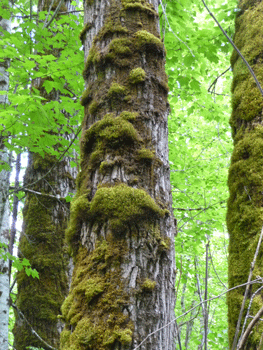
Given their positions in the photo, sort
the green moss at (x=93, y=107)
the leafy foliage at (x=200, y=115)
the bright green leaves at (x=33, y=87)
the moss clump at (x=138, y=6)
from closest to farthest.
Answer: the green moss at (x=93, y=107), the moss clump at (x=138, y=6), the bright green leaves at (x=33, y=87), the leafy foliage at (x=200, y=115)

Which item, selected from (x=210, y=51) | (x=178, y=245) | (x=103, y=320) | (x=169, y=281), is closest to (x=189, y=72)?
(x=210, y=51)

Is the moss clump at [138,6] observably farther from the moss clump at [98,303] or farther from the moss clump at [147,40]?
the moss clump at [98,303]

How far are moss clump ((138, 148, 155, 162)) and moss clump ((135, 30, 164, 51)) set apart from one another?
2.44 feet

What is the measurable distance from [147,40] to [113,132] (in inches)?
27.9

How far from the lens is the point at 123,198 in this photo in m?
1.54

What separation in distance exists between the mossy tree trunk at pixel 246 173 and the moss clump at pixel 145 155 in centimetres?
118

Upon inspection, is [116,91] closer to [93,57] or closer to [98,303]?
[93,57]

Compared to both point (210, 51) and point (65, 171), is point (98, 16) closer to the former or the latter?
point (210, 51)

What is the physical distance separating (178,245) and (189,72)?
321 cm

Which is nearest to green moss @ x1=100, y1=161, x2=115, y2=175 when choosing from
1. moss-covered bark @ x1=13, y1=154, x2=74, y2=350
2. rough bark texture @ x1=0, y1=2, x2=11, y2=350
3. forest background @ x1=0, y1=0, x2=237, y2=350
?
forest background @ x1=0, y1=0, x2=237, y2=350

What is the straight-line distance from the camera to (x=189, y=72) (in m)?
4.59

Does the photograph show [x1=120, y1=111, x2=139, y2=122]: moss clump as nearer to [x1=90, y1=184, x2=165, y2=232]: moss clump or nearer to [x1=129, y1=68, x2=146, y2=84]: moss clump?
[x1=129, y1=68, x2=146, y2=84]: moss clump

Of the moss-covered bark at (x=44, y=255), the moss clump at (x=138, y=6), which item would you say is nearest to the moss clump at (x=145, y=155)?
the moss clump at (x=138, y=6)

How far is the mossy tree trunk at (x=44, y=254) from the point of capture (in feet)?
13.3
